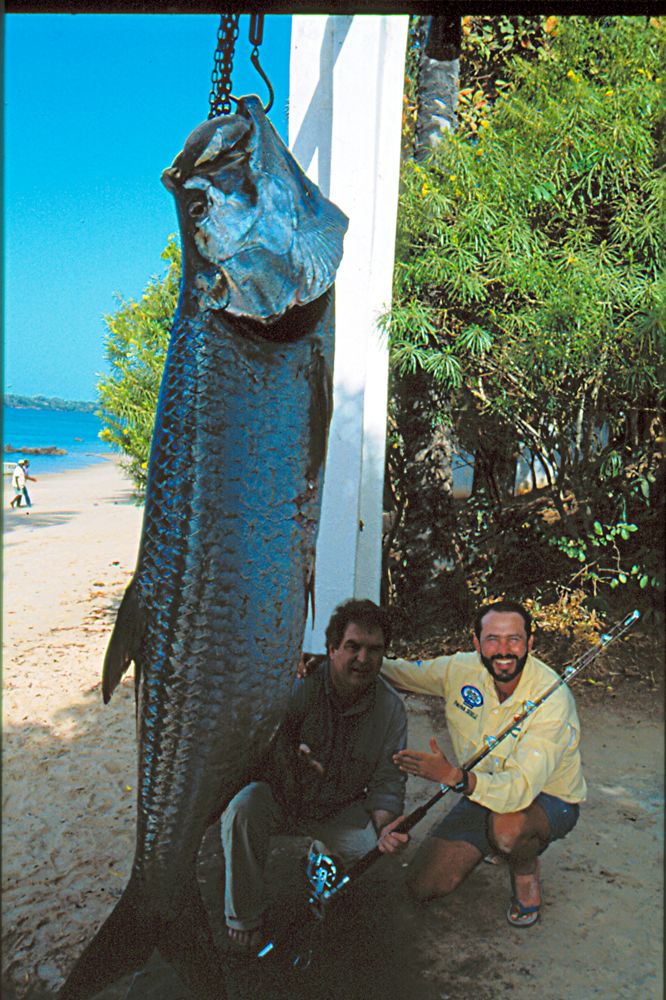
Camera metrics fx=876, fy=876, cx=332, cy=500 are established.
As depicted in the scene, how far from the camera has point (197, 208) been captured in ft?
5.50

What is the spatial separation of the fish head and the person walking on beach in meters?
8.73

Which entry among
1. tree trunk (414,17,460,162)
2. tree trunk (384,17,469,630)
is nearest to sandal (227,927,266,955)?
tree trunk (384,17,469,630)

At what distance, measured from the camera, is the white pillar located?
291 cm

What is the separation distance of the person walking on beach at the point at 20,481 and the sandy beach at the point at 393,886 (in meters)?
6.06

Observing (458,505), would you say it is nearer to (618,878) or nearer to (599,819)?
(599,819)

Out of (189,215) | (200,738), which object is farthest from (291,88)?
(200,738)

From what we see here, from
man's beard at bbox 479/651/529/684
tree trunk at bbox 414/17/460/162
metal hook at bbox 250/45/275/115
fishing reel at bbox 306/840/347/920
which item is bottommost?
fishing reel at bbox 306/840/347/920

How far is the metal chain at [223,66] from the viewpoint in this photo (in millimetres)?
1898

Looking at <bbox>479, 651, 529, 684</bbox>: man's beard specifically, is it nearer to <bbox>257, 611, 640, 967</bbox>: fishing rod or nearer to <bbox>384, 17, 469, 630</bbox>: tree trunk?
<bbox>257, 611, 640, 967</bbox>: fishing rod

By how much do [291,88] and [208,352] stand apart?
5.33 feet

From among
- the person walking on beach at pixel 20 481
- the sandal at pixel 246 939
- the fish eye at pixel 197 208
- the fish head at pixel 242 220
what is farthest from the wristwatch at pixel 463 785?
the person walking on beach at pixel 20 481

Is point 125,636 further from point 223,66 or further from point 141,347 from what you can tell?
point 141,347

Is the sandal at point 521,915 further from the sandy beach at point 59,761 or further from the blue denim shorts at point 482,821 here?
the sandy beach at point 59,761

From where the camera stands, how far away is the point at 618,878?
286 cm
